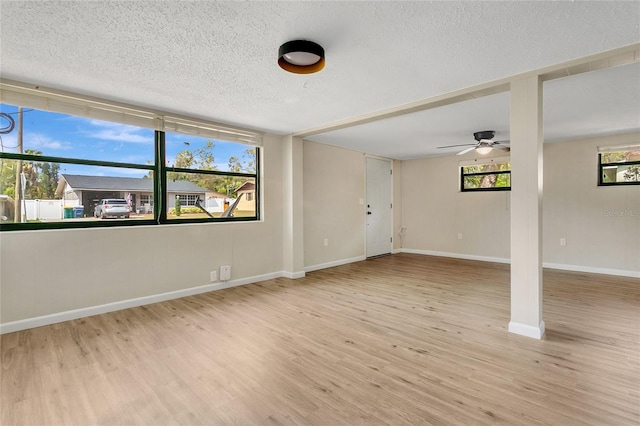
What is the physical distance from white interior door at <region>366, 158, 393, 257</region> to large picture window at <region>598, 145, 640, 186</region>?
3805 mm

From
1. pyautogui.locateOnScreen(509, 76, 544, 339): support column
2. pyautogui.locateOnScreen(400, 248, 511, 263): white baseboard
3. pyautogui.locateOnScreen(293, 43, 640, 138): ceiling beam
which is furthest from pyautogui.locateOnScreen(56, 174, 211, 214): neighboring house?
pyautogui.locateOnScreen(400, 248, 511, 263): white baseboard

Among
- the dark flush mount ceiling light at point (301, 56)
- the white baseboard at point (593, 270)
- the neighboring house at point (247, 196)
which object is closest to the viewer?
the dark flush mount ceiling light at point (301, 56)

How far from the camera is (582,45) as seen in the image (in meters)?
2.17

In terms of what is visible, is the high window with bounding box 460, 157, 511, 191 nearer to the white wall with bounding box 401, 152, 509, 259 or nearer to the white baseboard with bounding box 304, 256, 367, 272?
the white wall with bounding box 401, 152, 509, 259

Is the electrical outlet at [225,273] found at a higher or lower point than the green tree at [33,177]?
lower

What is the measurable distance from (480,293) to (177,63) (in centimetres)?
428

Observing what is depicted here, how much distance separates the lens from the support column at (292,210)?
4930 mm

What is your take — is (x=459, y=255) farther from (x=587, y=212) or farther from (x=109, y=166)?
(x=109, y=166)

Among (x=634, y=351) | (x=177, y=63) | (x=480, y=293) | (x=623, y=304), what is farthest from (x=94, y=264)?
(x=623, y=304)

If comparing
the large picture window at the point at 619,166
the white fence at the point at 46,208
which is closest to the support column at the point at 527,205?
the large picture window at the point at 619,166

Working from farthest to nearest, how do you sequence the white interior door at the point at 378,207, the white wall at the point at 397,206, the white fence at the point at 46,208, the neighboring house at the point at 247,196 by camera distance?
1. the white wall at the point at 397,206
2. the white interior door at the point at 378,207
3. the neighboring house at the point at 247,196
4. the white fence at the point at 46,208

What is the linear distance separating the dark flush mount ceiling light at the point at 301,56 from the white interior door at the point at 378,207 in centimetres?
453

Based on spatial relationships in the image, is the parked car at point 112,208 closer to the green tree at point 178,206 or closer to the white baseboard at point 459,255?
the green tree at point 178,206

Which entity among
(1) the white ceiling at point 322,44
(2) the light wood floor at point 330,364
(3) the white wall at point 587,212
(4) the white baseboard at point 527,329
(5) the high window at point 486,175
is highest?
(1) the white ceiling at point 322,44
